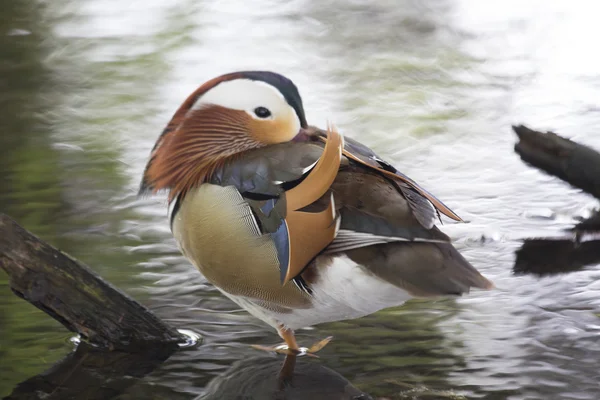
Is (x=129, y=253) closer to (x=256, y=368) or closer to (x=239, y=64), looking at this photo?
(x=256, y=368)

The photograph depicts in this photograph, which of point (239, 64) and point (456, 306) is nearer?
point (456, 306)

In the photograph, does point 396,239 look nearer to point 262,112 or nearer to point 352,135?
point 262,112

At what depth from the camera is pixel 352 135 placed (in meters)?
4.36

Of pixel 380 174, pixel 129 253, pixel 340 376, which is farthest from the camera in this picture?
pixel 129 253

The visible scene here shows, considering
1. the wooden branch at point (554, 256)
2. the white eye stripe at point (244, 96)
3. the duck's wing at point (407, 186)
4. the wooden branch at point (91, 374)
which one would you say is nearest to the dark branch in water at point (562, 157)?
the wooden branch at point (554, 256)

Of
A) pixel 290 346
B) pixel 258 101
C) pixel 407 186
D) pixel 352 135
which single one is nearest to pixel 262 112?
pixel 258 101

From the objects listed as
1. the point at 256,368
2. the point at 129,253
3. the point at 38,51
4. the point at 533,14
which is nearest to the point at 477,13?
the point at 533,14

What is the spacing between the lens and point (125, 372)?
2516 millimetres

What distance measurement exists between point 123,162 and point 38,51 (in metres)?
1.86

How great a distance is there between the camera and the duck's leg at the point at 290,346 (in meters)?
2.54

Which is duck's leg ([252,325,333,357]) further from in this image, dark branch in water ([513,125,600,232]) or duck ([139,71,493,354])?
dark branch in water ([513,125,600,232])

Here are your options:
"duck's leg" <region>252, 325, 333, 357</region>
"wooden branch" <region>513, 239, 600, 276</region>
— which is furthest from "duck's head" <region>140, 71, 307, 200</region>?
"wooden branch" <region>513, 239, 600, 276</region>

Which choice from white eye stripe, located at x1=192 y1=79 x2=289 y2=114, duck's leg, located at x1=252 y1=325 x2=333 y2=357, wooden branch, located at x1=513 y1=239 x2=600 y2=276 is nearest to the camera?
white eye stripe, located at x1=192 y1=79 x2=289 y2=114

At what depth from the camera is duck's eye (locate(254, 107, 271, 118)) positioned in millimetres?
2291
